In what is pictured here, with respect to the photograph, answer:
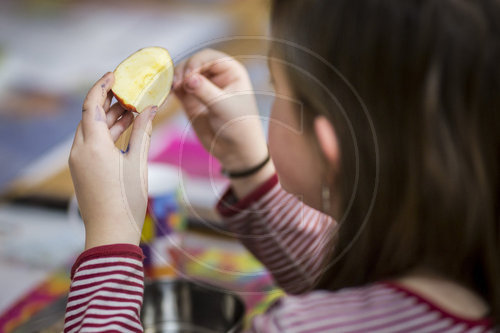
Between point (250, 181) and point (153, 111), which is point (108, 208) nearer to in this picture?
point (153, 111)

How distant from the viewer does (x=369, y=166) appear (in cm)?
45

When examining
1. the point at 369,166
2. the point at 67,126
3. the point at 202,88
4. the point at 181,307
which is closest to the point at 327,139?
the point at 369,166

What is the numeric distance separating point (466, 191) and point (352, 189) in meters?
0.08

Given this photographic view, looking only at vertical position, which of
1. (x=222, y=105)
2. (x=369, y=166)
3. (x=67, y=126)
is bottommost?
(x=369, y=166)

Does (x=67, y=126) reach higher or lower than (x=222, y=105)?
higher

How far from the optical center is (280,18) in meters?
0.46

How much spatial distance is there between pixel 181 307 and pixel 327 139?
307mm

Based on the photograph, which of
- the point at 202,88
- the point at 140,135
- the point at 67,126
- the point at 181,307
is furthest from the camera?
the point at 67,126

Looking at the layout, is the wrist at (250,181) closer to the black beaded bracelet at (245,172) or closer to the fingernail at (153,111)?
the black beaded bracelet at (245,172)

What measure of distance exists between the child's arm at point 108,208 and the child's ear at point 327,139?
122mm

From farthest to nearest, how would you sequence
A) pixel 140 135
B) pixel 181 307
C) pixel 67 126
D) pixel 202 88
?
pixel 67 126, pixel 181 307, pixel 202 88, pixel 140 135

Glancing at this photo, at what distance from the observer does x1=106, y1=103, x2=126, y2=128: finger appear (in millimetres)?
440

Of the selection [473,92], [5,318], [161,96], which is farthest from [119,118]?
[5,318]

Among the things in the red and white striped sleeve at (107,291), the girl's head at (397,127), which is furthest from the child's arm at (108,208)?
the girl's head at (397,127)
